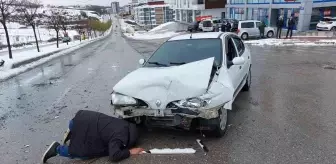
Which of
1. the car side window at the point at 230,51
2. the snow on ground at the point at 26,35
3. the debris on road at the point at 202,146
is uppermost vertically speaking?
the car side window at the point at 230,51

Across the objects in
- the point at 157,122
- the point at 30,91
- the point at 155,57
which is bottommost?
the point at 30,91

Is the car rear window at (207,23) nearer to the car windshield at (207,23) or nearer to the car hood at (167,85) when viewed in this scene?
the car windshield at (207,23)

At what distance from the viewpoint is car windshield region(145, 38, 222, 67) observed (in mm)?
5251

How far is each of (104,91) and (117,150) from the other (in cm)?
462

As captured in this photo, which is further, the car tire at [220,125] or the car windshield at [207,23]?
the car windshield at [207,23]

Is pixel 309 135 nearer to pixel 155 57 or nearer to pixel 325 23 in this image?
pixel 155 57

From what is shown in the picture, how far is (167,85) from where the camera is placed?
4.11m

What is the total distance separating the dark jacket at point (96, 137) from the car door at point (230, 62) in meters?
2.20

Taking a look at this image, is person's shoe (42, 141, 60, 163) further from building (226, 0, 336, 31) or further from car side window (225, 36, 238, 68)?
building (226, 0, 336, 31)

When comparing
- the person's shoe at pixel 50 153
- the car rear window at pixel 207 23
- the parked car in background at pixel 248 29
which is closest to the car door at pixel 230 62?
the person's shoe at pixel 50 153

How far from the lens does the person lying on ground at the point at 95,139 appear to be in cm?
Result: 378

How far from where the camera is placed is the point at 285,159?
3.69 metres

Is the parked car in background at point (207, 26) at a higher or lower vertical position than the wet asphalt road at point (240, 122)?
higher

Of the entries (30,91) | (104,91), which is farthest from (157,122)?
(30,91)
